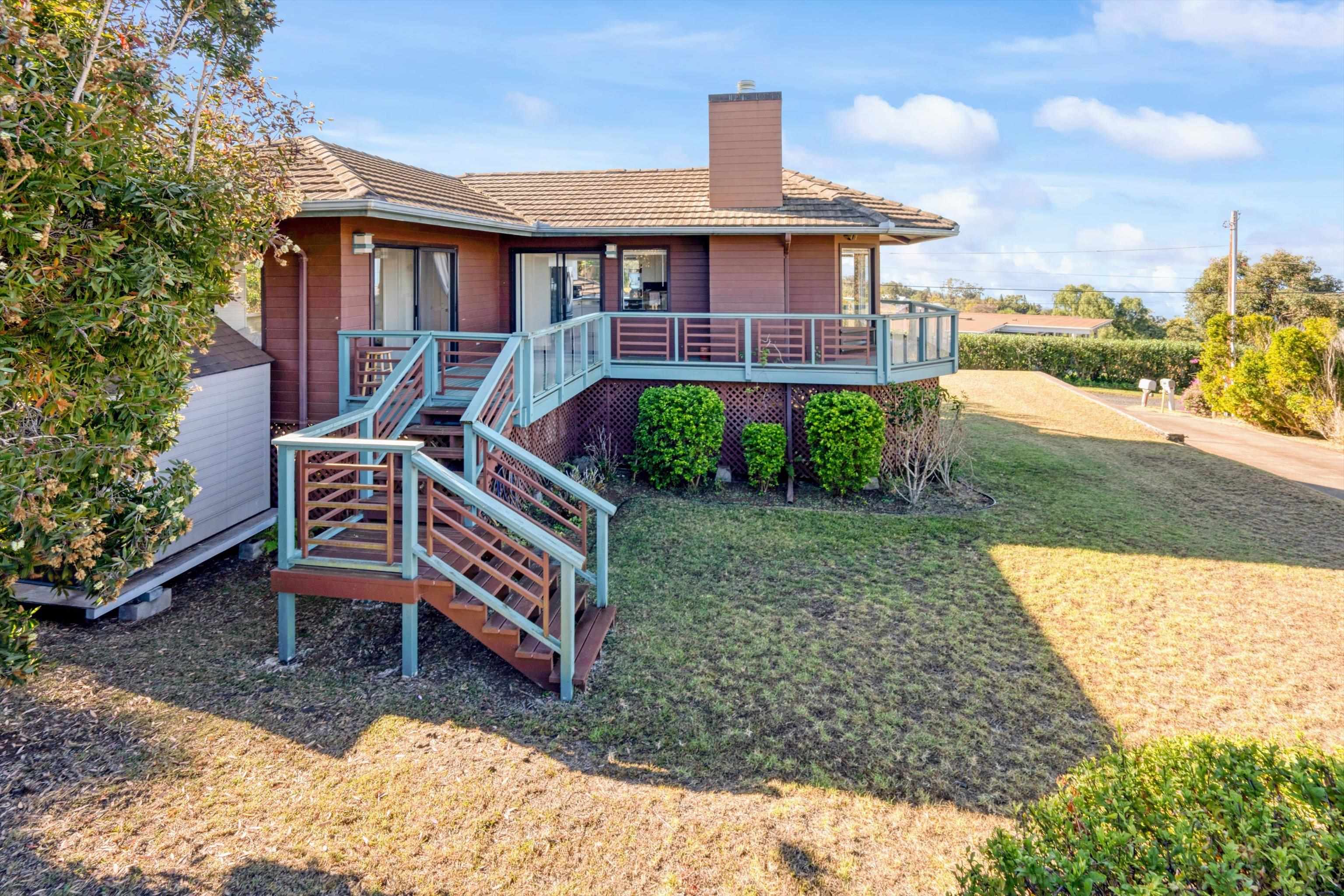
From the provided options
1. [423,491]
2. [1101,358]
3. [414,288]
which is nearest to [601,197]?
[414,288]

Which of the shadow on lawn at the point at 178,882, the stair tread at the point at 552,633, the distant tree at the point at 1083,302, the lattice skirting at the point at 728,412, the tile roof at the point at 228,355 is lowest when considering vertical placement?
the shadow on lawn at the point at 178,882

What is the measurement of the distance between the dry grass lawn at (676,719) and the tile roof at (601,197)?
591 cm

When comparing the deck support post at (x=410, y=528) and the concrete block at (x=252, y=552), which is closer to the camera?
the deck support post at (x=410, y=528)

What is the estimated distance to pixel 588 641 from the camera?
6.84 m

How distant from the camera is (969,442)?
56.8 feet

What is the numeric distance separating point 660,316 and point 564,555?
7.59m

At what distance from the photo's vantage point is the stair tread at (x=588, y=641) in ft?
20.9

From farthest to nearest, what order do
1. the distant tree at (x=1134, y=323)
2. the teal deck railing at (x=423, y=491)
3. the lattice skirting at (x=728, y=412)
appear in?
the distant tree at (x=1134, y=323) < the lattice skirting at (x=728, y=412) < the teal deck railing at (x=423, y=491)

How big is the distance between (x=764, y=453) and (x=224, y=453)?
24.4 ft

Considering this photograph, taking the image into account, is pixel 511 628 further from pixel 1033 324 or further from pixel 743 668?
pixel 1033 324

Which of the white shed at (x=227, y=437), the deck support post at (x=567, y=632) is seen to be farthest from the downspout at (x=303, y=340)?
the deck support post at (x=567, y=632)

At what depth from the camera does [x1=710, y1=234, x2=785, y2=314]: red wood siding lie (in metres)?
14.3

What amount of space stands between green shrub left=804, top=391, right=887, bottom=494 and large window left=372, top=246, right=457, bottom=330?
6.32m

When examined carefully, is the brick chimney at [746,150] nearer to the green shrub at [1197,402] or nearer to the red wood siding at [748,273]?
the red wood siding at [748,273]
